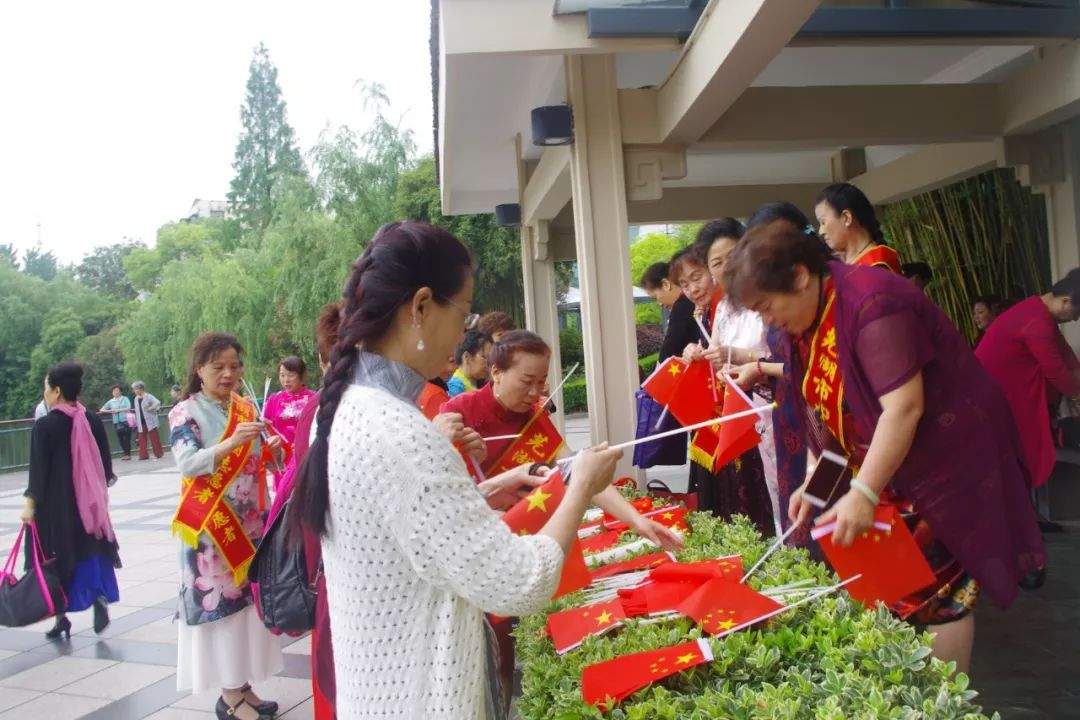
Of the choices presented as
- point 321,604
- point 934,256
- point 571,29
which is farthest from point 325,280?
point 321,604

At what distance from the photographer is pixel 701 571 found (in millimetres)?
2094

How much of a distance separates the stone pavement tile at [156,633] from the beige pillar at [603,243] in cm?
275

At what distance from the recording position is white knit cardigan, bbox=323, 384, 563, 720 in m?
1.39

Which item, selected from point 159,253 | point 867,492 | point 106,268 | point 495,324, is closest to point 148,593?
point 495,324

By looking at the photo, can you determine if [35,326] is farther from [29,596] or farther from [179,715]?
[179,715]

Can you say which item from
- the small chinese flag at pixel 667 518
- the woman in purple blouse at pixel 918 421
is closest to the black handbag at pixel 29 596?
the small chinese flag at pixel 667 518

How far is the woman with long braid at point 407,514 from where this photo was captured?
1393 mm

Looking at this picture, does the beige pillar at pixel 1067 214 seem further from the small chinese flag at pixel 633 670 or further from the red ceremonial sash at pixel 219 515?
the small chinese flag at pixel 633 670

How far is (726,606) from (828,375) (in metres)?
0.77

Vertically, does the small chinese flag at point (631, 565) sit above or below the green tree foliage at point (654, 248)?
below

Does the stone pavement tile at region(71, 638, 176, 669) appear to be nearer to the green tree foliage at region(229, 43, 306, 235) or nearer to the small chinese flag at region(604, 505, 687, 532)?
the small chinese flag at region(604, 505, 687, 532)

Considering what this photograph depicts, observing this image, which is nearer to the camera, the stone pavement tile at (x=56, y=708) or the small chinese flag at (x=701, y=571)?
the small chinese flag at (x=701, y=571)

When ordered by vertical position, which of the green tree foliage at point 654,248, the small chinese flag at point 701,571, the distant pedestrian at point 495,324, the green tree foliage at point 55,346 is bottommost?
the small chinese flag at point 701,571

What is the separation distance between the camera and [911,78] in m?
6.64
